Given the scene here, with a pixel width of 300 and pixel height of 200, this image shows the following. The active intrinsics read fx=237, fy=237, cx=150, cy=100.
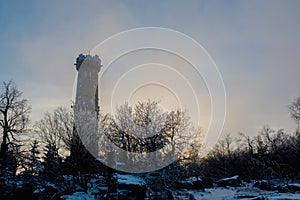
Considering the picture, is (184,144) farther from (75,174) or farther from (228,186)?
(228,186)

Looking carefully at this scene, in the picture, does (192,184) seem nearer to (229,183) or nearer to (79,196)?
(229,183)

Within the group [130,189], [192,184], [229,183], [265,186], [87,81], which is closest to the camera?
[130,189]

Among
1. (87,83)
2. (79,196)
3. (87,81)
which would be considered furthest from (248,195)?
(87,81)

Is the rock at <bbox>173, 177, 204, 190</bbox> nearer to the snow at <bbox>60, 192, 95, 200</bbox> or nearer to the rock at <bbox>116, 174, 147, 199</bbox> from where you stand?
the rock at <bbox>116, 174, 147, 199</bbox>

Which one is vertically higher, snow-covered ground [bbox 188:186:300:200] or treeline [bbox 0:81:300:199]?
treeline [bbox 0:81:300:199]

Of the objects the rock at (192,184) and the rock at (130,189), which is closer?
the rock at (130,189)

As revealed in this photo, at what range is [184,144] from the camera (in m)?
18.9

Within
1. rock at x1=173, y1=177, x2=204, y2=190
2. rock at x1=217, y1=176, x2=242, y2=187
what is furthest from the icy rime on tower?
rock at x1=217, y1=176, x2=242, y2=187

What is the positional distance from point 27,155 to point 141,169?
34.1ft

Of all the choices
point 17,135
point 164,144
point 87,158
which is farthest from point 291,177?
point 17,135

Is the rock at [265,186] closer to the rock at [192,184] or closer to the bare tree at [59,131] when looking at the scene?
the rock at [192,184]

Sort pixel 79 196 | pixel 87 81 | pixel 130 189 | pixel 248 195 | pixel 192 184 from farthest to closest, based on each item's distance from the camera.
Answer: pixel 87 81, pixel 192 184, pixel 248 195, pixel 79 196, pixel 130 189

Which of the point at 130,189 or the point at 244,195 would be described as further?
the point at 244,195

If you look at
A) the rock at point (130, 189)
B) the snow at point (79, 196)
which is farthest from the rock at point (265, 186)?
the snow at point (79, 196)
